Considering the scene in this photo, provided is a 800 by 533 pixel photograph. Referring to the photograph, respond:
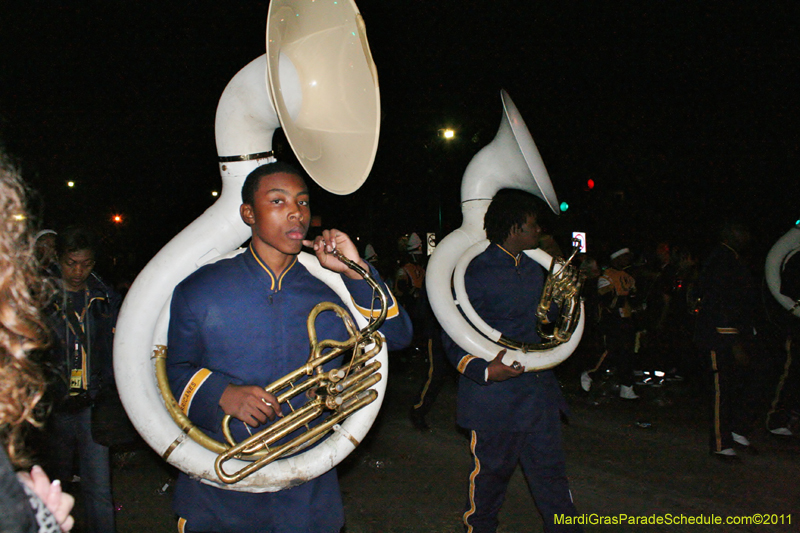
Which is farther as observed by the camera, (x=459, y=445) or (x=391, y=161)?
(x=391, y=161)

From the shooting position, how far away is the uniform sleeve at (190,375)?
2006 mm

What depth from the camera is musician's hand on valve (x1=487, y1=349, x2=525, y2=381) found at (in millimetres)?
3008

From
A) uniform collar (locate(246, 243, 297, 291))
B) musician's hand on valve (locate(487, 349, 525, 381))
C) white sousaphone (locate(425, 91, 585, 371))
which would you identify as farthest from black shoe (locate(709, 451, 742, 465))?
uniform collar (locate(246, 243, 297, 291))

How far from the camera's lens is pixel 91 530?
3.22 metres

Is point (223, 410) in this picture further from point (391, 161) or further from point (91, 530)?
point (391, 161)

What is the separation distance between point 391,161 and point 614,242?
8548mm

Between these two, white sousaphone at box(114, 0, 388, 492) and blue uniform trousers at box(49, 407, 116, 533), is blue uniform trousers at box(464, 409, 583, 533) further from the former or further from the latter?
blue uniform trousers at box(49, 407, 116, 533)

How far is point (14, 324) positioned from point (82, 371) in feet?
8.10

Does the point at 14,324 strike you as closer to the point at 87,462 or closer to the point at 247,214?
the point at 247,214

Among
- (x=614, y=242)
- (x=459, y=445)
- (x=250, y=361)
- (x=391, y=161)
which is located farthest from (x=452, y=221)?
(x=250, y=361)

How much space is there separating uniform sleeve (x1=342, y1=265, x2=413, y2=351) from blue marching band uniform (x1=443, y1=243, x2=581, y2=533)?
90 centimetres

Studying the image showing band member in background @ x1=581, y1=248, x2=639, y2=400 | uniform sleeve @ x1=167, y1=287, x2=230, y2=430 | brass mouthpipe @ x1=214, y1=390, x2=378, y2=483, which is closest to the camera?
brass mouthpipe @ x1=214, y1=390, x2=378, y2=483

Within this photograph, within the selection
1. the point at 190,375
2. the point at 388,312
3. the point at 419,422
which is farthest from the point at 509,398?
the point at 419,422

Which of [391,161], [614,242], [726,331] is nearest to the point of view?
[726,331]
